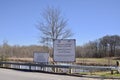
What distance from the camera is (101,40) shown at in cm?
13762

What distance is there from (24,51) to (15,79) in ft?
261

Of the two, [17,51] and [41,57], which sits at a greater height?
[17,51]

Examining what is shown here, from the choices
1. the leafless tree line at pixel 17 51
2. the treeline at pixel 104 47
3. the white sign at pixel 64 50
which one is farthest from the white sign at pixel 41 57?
the treeline at pixel 104 47

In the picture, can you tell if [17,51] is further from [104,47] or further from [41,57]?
[41,57]

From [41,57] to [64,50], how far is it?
4.08 m

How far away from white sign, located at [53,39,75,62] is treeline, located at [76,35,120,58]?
255 ft

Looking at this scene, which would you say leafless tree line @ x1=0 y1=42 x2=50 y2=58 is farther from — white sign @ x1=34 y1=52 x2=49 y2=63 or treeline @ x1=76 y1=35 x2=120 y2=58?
white sign @ x1=34 y1=52 x2=49 y2=63

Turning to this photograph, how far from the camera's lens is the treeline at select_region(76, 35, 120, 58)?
4712 inches

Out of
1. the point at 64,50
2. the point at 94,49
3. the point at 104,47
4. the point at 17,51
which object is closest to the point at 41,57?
the point at 64,50

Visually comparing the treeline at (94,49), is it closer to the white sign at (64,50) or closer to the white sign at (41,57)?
the white sign at (41,57)

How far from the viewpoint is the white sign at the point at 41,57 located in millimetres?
38281

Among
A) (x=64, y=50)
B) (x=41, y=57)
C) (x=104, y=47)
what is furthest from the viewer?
(x=104, y=47)

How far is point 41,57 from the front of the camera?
3862 centimetres

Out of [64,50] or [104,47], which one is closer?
[64,50]
